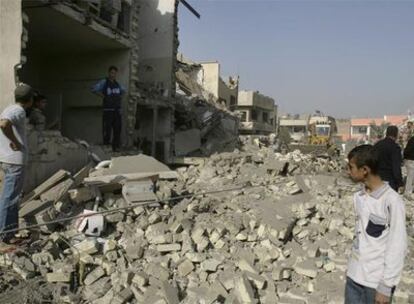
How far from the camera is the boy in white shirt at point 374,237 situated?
2.38 m

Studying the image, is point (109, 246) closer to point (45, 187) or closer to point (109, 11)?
point (45, 187)

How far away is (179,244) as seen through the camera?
5359 mm

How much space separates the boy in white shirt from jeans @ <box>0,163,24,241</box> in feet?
12.0

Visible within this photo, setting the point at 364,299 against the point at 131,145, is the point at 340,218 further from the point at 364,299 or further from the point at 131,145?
the point at 131,145

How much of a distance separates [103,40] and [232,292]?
Answer: 721 cm

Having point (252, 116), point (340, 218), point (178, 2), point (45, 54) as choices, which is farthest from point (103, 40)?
point (252, 116)

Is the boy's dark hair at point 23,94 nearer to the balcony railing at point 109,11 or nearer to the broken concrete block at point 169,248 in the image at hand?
the broken concrete block at point 169,248

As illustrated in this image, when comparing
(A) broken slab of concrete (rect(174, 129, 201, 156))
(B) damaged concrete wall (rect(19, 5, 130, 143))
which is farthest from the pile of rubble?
(A) broken slab of concrete (rect(174, 129, 201, 156))

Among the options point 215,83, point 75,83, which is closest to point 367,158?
point 75,83

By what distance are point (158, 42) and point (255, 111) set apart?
90.7 ft

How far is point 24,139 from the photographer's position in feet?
15.7

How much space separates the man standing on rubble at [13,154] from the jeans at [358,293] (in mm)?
3663

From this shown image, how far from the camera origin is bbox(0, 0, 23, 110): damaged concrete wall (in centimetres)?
689

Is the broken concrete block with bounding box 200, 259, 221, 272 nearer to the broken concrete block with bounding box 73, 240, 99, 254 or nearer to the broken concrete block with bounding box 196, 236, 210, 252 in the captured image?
the broken concrete block with bounding box 196, 236, 210, 252
